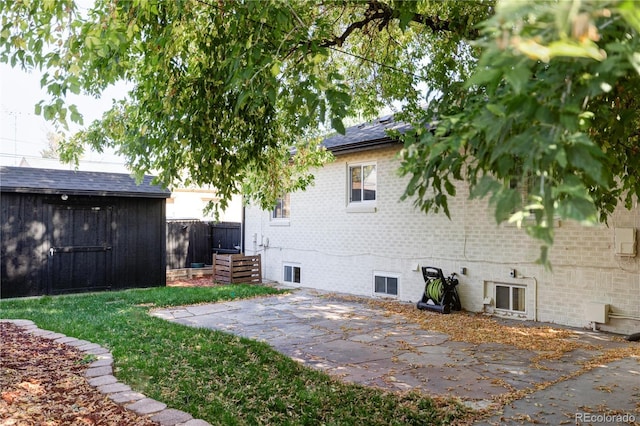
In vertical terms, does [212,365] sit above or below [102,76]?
below

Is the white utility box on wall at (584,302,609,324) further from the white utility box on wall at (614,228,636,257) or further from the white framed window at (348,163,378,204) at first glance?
the white framed window at (348,163,378,204)

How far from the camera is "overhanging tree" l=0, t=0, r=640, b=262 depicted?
134 cm

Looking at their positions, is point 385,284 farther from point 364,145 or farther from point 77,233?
point 77,233

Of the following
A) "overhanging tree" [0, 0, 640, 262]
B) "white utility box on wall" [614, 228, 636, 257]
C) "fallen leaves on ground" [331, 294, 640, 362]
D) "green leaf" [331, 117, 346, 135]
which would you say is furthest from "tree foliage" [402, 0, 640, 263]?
"white utility box on wall" [614, 228, 636, 257]

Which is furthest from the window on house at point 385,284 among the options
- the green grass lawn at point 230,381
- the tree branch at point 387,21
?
the tree branch at point 387,21

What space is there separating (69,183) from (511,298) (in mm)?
10374

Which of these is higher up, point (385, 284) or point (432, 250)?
point (432, 250)

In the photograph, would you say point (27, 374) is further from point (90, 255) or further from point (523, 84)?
point (90, 255)

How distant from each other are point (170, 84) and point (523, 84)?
12.7ft

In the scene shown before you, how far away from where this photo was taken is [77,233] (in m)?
11.5

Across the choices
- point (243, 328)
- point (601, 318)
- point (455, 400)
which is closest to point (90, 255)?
point (243, 328)

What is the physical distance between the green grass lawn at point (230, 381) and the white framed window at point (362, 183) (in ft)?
19.4

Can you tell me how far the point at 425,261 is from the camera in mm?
10023

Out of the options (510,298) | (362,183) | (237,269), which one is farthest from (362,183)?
(510,298)
